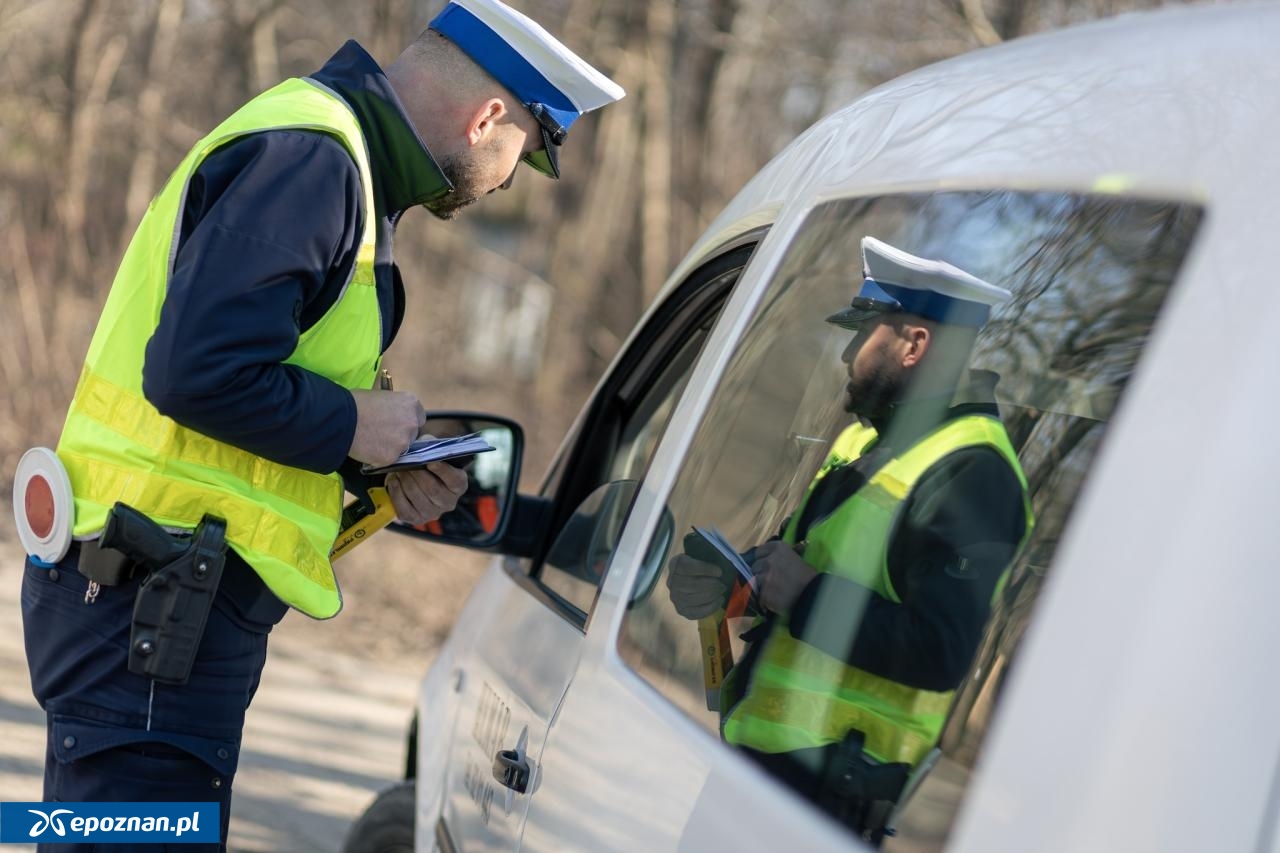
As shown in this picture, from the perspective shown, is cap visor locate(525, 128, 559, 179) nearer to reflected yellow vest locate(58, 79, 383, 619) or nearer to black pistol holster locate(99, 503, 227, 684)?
reflected yellow vest locate(58, 79, 383, 619)

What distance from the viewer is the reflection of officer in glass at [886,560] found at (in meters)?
1.34

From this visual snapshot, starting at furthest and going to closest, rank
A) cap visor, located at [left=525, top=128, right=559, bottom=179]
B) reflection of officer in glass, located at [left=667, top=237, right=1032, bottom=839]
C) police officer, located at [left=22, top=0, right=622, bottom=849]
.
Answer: cap visor, located at [left=525, top=128, right=559, bottom=179] → police officer, located at [left=22, top=0, right=622, bottom=849] → reflection of officer in glass, located at [left=667, top=237, right=1032, bottom=839]

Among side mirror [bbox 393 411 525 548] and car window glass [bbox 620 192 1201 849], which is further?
side mirror [bbox 393 411 525 548]

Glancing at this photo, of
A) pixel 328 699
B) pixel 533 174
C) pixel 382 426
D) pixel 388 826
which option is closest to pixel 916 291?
pixel 382 426

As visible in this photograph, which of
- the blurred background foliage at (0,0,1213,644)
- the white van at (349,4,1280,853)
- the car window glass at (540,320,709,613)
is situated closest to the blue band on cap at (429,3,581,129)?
the white van at (349,4,1280,853)

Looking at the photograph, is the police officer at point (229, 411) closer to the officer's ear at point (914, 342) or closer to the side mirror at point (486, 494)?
the side mirror at point (486, 494)

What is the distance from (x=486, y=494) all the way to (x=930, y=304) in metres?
1.53

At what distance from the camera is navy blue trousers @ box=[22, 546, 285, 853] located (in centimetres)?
216

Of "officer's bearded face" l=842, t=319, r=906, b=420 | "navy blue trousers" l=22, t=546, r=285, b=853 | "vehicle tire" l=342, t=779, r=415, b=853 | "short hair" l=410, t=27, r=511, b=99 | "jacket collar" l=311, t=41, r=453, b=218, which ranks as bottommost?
"vehicle tire" l=342, t=779, r=415, b=853

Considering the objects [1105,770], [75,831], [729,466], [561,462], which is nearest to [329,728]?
[561,462]

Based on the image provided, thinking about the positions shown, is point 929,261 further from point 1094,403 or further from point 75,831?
point 75,831

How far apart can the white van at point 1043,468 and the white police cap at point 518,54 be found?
0.37 meters

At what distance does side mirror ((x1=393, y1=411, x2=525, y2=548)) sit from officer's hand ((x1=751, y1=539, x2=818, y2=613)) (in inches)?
47.8

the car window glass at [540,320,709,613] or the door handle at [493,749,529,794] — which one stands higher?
the car window glass at [540,320,709,613]
